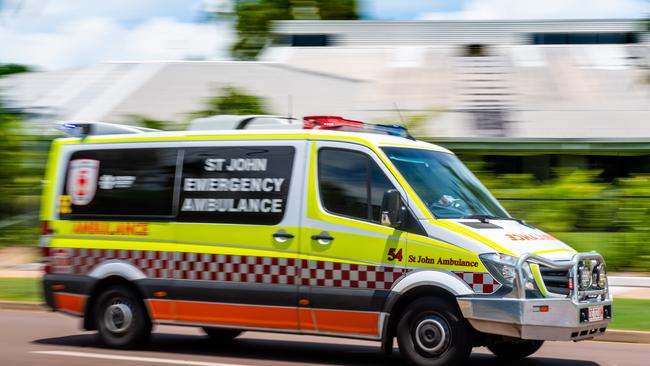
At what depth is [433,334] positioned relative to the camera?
9.03 m

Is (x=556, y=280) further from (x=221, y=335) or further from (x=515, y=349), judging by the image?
(x=221, y=335)

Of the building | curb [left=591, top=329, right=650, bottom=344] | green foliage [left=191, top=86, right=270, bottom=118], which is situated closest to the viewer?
curb [left=591, top=329, right=650, bottom=344]

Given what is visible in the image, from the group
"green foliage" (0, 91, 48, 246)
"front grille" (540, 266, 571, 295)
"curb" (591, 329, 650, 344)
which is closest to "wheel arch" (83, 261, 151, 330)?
"front grille" (540, 266, 571, 295)

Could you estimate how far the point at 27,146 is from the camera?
2592cm

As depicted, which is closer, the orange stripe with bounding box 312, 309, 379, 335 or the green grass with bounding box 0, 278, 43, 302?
the orange stripe with bounding box 312, 309, 379, 335

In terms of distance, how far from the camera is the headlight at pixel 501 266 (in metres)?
8.66

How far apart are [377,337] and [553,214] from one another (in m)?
11.4

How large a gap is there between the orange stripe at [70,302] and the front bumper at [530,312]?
4.17 m

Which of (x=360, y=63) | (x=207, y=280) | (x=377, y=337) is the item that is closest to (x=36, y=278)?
(x=207, y=280)

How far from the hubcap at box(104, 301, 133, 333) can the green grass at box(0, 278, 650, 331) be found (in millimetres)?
4439

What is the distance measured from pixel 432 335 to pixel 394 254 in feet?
2.49

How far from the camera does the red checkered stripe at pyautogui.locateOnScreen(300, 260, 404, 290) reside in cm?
922

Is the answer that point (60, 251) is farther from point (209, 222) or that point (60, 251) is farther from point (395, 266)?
point (395, 266)

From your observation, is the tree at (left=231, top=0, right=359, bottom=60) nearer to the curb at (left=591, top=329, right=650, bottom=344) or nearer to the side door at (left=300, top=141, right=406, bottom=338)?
the curb at (left=591, top=329, right=650, bottom=344)
